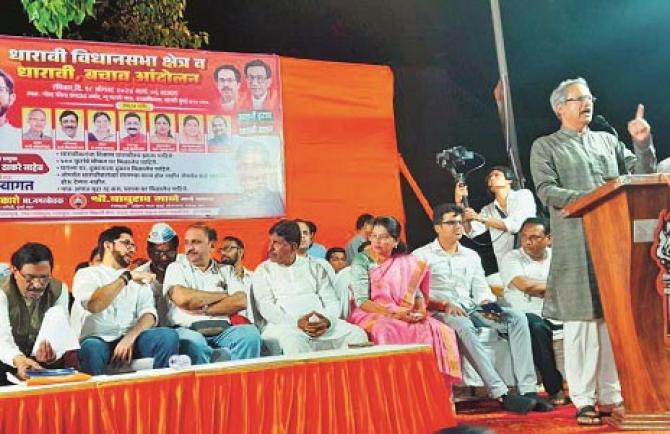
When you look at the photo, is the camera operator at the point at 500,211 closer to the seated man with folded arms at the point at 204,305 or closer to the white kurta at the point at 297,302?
the white kurta at the point at 297,302

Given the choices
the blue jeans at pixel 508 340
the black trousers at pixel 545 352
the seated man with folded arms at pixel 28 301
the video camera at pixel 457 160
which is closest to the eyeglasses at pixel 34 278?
the seated man with folded arms at pixel 28 301

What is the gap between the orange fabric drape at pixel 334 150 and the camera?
197 inches

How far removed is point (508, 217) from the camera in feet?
17.5

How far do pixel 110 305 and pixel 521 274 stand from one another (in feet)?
8.26

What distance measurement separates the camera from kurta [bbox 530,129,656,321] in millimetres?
3611

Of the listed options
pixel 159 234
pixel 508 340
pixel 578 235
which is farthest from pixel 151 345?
pixel 578 235

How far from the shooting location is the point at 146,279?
4.44 m

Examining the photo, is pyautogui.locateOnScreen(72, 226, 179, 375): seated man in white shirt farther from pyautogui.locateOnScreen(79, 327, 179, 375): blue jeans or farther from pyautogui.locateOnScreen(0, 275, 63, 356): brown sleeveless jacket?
pyautogui.locateOnScreen(0, 275, 63, 356): brown sleeveless jacket

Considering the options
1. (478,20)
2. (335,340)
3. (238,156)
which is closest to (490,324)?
(335,340)

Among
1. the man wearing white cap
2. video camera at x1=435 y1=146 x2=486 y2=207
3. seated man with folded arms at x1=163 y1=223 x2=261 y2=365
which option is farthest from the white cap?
video camera at x1=435 y1=146 x2=486 y2=207

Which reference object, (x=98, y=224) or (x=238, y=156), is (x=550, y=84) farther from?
(x=98, y=224)

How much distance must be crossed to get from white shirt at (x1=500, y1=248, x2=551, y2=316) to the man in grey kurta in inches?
50.6

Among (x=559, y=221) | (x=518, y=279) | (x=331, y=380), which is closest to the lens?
(x=331, y=380)

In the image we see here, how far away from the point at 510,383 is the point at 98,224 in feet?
8.30
